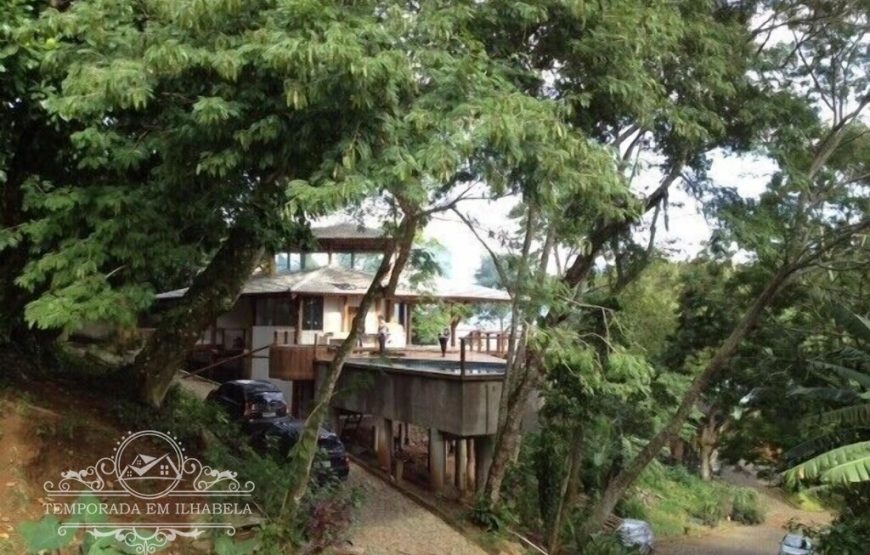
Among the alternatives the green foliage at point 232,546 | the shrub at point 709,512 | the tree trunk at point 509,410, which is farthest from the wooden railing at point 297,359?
the shrub at point 709,512

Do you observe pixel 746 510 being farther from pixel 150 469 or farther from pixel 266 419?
pixel 150 469

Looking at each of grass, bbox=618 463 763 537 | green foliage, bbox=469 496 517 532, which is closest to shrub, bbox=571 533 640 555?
green foliage, bbox=469 496 517 532

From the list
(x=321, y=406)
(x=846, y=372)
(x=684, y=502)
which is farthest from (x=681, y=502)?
(x=321, y=406)

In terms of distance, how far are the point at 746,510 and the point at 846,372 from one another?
51.4ft

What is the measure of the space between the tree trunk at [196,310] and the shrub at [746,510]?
20354 mm

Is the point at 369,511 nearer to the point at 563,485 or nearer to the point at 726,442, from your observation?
the point at 563,485

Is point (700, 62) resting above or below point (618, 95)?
above

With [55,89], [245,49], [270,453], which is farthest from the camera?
[270,453]

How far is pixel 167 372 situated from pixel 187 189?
4.10 metres

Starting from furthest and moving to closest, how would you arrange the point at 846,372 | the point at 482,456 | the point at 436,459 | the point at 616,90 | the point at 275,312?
the point at 275,312 → the point at 436,459 → the point at 482,456 → the point at 846,372 → the point at 616,90

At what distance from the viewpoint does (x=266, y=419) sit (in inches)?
564

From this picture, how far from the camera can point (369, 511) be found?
43.0ft

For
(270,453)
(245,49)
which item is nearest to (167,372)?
(270,453)

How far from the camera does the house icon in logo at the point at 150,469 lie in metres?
7.90
